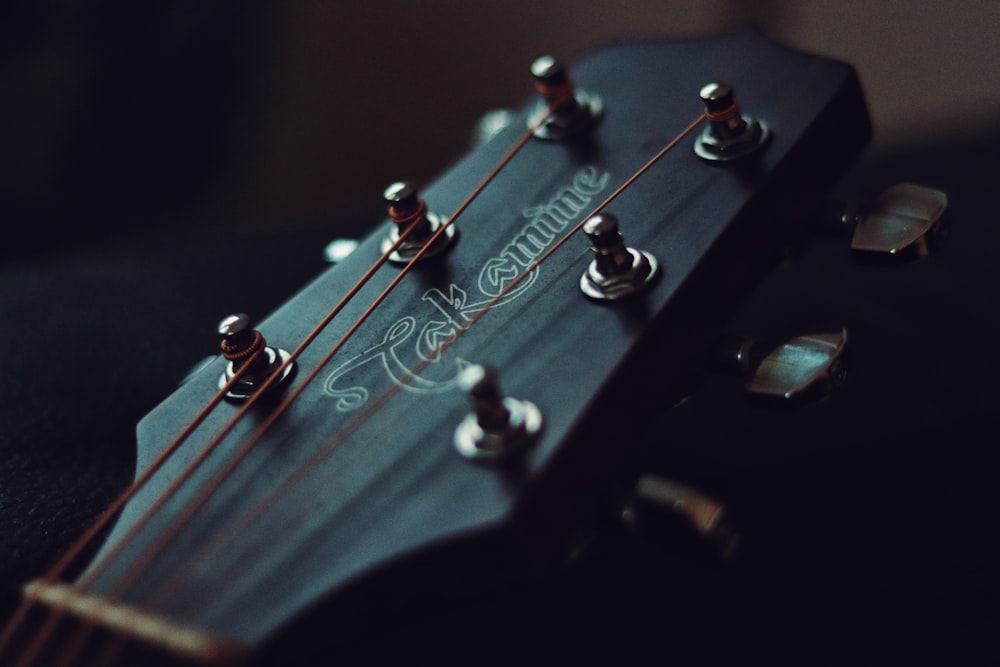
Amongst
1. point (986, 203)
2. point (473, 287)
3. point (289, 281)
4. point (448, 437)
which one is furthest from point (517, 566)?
point (986, 203)

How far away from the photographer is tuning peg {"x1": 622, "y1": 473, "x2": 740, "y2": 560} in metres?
0.53

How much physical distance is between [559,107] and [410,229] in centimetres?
18

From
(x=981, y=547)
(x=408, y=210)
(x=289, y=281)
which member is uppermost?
(x=408, y=210)

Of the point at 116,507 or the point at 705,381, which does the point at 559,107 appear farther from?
the point at 116,507

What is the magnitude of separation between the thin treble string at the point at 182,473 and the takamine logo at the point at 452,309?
5 cm

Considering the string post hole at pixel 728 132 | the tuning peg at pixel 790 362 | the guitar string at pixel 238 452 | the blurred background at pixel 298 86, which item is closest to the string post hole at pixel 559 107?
the guitar string at pixel 238 452

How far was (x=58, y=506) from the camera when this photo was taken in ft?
2.38

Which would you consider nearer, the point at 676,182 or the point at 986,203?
the point at 676,182

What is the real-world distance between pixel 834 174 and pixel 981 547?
0.34 meters

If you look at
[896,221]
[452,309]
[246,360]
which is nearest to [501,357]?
[452,309]

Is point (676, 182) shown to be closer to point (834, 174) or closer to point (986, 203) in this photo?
point (834, 174)

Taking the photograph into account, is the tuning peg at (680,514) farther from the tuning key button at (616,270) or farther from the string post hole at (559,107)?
the string post hole at (559,107)

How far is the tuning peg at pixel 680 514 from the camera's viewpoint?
527 mm

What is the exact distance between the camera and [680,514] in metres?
0.53
